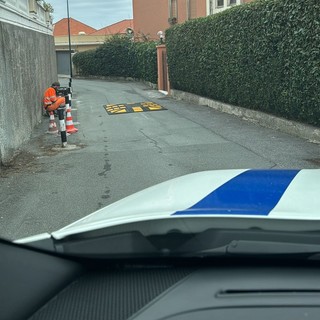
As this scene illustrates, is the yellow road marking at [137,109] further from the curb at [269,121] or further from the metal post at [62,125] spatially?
the metal post at [62,125]

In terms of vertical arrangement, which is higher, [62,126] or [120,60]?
[120,60]

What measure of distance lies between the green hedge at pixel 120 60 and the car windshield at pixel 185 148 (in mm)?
8263

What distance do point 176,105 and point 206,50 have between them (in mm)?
3290

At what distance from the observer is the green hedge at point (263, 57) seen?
9875 mm

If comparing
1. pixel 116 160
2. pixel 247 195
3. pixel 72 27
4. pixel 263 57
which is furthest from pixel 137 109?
pixel 72 27

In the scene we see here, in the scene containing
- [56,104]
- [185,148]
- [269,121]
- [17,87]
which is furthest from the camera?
[56,104]

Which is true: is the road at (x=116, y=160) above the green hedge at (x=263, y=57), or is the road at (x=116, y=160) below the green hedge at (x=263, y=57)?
below

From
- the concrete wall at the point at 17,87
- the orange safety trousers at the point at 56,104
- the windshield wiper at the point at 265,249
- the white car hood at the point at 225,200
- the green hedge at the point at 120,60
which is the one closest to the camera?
the windshield wiper at the point at 265,249

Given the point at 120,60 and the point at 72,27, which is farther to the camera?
the point at 72,27

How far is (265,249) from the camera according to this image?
1433 millimetres

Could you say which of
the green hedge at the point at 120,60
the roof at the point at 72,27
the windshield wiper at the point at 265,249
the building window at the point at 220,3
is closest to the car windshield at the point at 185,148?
the windshield wiper at the point at 265,249

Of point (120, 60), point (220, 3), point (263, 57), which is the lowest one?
point (120, 60)

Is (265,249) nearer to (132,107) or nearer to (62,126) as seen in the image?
(62,126)

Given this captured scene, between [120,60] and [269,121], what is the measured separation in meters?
30.7
